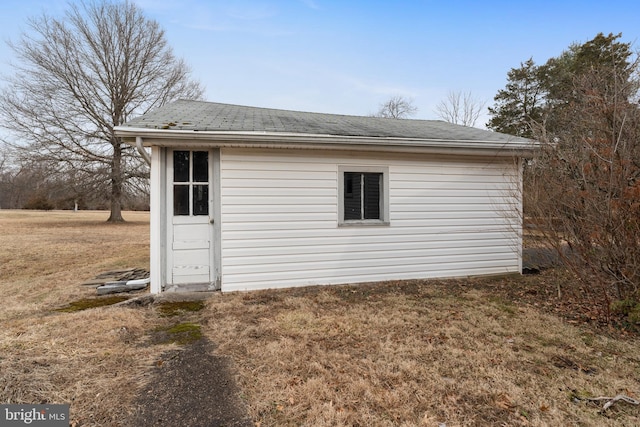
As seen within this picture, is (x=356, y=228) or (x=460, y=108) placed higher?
(x=460, y=108)

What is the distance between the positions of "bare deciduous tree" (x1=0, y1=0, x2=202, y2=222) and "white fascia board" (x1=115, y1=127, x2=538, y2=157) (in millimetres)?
15771

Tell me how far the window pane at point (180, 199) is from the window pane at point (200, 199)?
12cm

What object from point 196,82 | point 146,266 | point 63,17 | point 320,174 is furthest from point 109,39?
point 320,174

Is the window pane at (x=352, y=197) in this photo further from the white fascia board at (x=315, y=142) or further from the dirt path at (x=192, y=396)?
the dirt path at (x=192, y=396)

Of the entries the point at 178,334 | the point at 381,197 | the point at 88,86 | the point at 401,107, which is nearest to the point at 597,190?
the point at 381,197

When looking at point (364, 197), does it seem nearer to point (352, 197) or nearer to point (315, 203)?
point (352, 197)

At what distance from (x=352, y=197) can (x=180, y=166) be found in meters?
3.03

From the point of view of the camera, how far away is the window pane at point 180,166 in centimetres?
509

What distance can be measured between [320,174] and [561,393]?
4259 mm

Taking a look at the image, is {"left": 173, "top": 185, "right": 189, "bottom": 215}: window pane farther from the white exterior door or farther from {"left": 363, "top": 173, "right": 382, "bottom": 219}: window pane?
{"left": 363, "top": 173, "right": 382, "bottom": 219}: window pane

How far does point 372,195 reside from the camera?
20.0 feet

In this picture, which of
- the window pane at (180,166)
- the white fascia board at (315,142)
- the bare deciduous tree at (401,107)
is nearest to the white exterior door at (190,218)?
the window pane at (180,166)

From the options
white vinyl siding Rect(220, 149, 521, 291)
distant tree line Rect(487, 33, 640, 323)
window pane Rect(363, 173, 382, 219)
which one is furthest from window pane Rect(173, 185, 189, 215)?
distant tree line Rect(487, 33, 640, 323)

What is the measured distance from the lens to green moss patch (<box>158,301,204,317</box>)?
4328 millimetres
